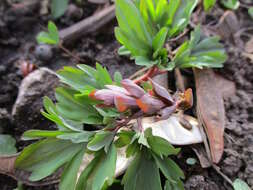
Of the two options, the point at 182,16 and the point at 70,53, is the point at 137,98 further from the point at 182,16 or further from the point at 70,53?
the point at 70,53

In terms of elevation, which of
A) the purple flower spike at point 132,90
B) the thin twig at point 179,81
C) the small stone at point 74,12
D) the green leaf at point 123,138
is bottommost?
the thin twig at point 179,81

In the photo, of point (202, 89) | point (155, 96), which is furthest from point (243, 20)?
point (155, 96)

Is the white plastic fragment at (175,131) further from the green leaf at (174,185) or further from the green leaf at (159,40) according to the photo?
the green leaf at (159,40)

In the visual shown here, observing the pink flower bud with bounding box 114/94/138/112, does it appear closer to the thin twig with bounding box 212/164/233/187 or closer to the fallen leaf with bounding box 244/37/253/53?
the thin twig with bounding box 212/164/233/187

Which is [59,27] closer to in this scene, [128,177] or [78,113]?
[78,113]

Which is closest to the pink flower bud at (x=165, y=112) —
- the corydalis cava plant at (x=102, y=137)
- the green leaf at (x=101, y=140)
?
the corydalis cava plant at (x=102, y=137)
